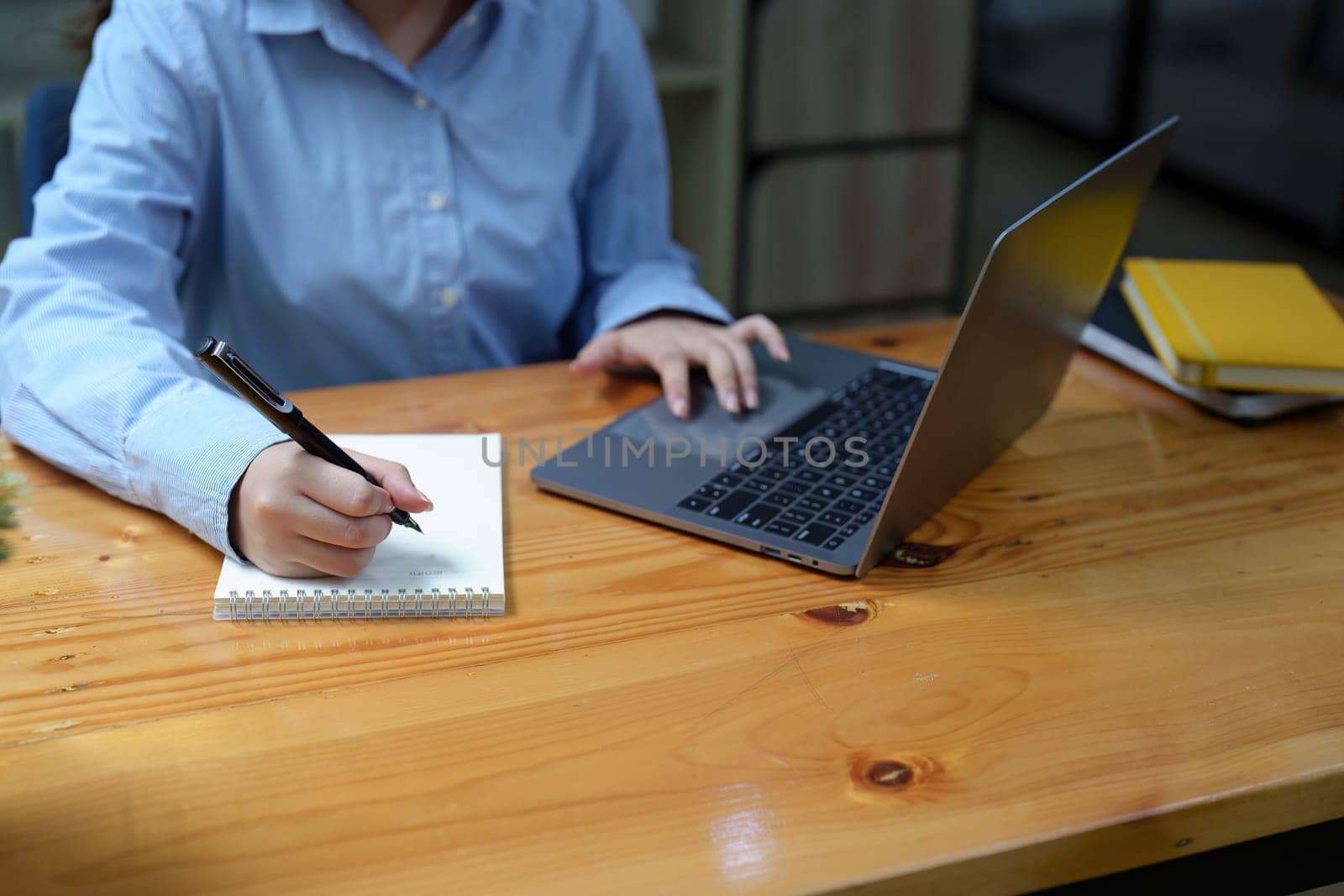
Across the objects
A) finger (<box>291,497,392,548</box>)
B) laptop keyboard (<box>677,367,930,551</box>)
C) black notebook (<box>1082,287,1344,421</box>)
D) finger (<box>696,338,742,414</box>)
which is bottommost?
black notebook (<box>1082,287,1344,421</box>)

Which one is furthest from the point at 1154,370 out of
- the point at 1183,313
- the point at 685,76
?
the point at 685,76

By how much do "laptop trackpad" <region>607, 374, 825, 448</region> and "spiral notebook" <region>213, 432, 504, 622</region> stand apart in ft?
0.47

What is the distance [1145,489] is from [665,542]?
35cm

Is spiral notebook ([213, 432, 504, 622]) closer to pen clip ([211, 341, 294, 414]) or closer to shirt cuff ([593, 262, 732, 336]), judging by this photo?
pen clip ([211, 341, 294, 414])

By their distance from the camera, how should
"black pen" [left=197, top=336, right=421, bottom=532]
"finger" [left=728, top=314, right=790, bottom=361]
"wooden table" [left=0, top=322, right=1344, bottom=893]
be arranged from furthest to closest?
"finger" [left=728, top=314, right=790, bottom=361], "black pen" [left=197, top=336, right=421, bottom=532], "wooden table" [left=0, top=322, right=1344, bottom=893]

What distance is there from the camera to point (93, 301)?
91cm

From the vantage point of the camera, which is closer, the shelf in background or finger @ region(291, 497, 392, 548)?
finger @ region(291, 497, 392, 548)

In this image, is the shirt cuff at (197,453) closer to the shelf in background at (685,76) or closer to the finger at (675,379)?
the finger at (675,379)

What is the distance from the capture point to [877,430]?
0.94 meters

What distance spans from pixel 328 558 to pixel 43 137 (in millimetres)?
704

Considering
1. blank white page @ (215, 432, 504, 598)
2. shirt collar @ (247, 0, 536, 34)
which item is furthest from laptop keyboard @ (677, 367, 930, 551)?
shirt collar @ (247, 0, 536, 34)

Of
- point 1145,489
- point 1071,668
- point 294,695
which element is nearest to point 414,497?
point 294,695

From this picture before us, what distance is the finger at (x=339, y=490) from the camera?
2.35 feet

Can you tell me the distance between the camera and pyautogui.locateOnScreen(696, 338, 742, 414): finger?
97cm
